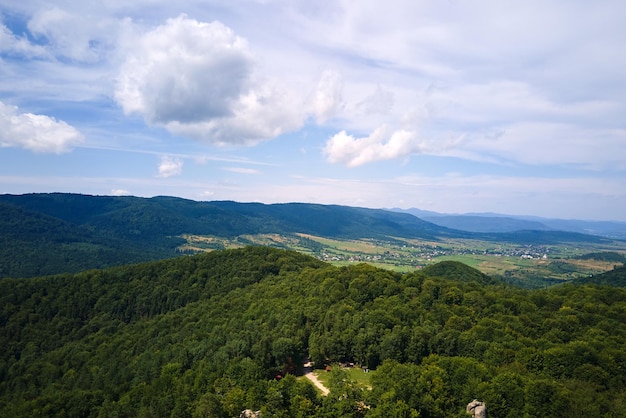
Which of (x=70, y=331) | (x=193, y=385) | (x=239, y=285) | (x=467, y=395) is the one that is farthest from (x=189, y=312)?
(x=467, y=395)

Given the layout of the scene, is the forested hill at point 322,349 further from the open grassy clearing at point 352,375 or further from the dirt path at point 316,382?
the dirt path at point 316,382

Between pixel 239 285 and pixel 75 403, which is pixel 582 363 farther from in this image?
pixel 239 285

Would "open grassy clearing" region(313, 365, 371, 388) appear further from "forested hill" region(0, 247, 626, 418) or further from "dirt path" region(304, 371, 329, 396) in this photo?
"forested hill" region(0, 247, 626, 418)

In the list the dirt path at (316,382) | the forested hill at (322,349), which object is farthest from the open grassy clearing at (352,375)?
the forested hill at (322,349)

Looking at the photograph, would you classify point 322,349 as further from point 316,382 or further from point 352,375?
point 352,375

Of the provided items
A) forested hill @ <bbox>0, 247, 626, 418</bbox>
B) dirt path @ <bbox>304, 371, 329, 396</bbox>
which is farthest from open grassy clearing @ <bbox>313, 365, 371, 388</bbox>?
forested hill @ <bbox>0, 247, 626, 418</bbox>
